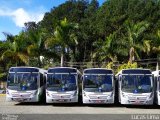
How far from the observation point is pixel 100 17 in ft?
177

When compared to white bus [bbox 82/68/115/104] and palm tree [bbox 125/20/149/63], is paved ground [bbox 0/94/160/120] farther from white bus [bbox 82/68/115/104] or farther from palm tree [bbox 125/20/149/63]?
palm tree [bbox 125/20/149/63]

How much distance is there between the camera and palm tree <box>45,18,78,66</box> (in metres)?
43.5

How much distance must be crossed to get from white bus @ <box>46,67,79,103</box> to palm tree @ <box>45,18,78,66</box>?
1857 cm

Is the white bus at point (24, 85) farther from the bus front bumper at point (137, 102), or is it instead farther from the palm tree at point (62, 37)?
the palm tree at point (62, 37)

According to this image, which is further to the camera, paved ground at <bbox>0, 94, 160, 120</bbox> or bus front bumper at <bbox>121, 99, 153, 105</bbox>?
bus front bumper at <bbox>121, 99, 153, 105</bbox>

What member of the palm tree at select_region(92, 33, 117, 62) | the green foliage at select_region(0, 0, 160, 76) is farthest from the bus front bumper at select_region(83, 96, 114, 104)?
the palm tree at select_region(92, 33, 117, 62)

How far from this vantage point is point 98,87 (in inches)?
958

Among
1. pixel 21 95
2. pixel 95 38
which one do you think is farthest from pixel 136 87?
pixel 95 38

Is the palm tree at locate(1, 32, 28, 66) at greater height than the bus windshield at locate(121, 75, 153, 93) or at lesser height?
greater

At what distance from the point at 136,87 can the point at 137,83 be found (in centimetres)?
28

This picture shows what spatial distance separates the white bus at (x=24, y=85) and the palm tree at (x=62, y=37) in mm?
18295

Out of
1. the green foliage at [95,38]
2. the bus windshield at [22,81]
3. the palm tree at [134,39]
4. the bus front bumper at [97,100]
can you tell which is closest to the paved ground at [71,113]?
the bus front bumper at [97,100]

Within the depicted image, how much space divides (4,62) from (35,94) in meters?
26.7

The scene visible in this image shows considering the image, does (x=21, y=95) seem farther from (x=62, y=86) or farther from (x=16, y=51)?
(x=16, y=51)
